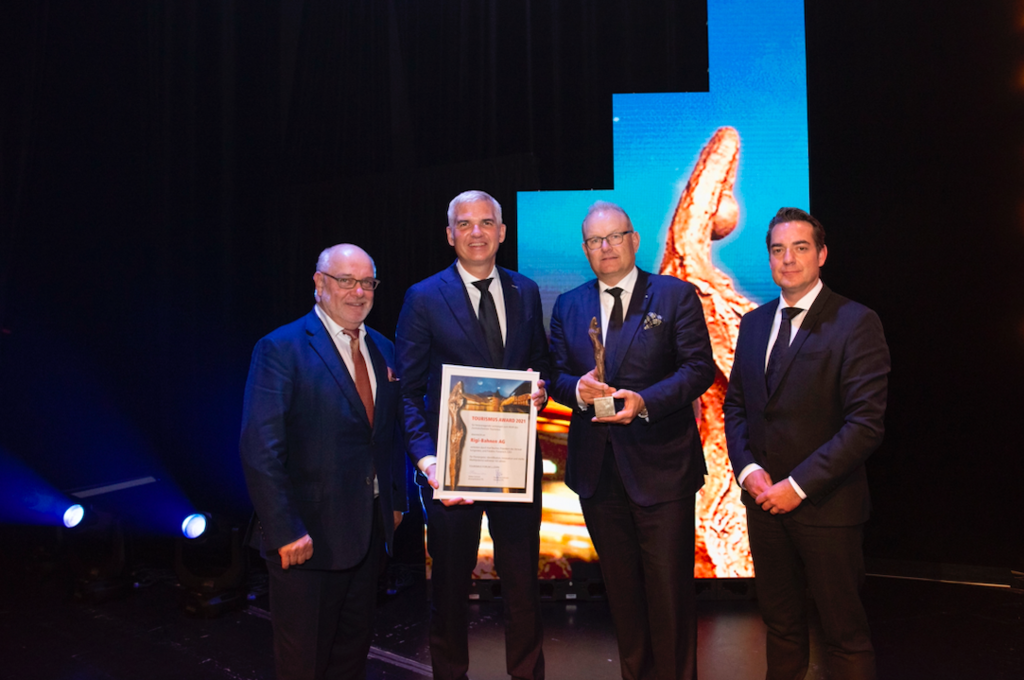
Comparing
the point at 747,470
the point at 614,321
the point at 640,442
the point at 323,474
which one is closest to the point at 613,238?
the point at 614,321

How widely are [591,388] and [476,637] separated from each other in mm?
1784

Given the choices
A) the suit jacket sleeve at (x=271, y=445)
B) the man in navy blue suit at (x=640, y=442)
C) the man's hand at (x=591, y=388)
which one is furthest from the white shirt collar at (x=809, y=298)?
the suit jacket sleeve at (x=271, y=445)

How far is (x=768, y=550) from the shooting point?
221cm

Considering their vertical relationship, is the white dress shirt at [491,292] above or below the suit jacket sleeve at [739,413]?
above

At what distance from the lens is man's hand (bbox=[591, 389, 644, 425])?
2180 millimetres

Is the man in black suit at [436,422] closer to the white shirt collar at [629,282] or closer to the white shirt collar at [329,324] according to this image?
the white shirt collar at [329,324]

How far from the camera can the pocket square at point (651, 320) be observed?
2.33 meters

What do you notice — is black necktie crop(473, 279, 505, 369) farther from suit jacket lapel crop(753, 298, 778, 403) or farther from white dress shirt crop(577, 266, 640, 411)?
suit jacket lapel crop(753, 298, 778, 403)

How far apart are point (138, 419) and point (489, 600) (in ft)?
9.09

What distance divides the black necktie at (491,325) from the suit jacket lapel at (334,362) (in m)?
0.51

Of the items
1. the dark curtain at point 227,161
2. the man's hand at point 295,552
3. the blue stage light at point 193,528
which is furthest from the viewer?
the dark curtain at point 227,161

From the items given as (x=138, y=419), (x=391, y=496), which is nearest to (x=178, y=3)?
(x=138, y=419)

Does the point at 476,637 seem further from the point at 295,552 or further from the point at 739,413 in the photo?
the point at 739,413

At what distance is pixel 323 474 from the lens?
7.02 ft
